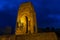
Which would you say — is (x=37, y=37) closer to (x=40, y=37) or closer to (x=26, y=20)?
(x=40, y=37)

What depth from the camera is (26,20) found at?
610 inches

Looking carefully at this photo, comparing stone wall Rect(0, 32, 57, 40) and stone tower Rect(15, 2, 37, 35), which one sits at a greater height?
stone tower Rect(15, 2, 37, 35)

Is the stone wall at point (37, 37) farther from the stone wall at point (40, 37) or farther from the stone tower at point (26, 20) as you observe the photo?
the stone tower at point (26, 20)

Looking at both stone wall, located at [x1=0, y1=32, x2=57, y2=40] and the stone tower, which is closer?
stone wall, located at [x1=0, y1=32, x2=57, y2=40]

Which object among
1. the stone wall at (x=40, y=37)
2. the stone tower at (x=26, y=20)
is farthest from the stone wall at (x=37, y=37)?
the stone tower at (x=26, y=20)

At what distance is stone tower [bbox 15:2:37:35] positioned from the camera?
48.8ft

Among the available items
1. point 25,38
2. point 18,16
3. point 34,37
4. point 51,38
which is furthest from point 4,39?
point 18,16

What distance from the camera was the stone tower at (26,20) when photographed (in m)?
14.9

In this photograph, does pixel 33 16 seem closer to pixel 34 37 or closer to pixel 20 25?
pixel 20 25

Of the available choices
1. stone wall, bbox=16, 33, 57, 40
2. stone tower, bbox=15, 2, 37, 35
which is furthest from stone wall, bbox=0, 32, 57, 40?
stone tower, bbox=15, 2, 37, 35

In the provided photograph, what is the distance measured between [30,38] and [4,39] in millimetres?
2161

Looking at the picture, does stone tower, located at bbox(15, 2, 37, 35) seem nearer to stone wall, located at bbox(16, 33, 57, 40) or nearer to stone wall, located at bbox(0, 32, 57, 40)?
stone wall, located at bbox(0, 32, 57, 40)

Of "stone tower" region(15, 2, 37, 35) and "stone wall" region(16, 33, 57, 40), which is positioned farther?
"stone tower" region(15, 2, 37, 35)

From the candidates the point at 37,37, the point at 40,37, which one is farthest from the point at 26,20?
the point at 40,37
